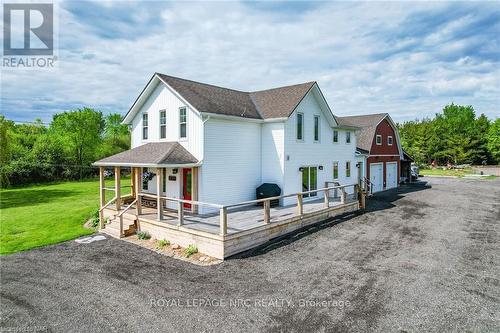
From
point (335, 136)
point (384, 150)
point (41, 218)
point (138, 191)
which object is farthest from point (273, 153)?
point (384, 150)

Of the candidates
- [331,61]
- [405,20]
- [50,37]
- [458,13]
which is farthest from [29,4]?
[458,13]

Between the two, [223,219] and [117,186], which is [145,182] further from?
[223,219]

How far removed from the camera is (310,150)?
17891 mm

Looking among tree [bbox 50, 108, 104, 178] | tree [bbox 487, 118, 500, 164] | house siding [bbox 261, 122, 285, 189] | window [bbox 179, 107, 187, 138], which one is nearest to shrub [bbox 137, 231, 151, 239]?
window [bbox 179, 107, 187, 138]

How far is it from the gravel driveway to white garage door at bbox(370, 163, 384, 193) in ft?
42.4

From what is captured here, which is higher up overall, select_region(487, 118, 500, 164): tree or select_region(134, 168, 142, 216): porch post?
select_region(487, 118, 500, 164): tree

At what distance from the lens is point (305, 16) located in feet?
40.8

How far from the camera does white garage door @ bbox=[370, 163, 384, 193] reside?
25602 millimetres

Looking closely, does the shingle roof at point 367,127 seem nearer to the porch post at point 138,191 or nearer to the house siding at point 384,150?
the house siding at point 384,150

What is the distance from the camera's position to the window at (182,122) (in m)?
14.7

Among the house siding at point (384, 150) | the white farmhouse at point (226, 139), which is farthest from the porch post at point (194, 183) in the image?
the house siding at point (384, 150)

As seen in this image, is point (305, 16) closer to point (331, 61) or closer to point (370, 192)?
point (331, 61)

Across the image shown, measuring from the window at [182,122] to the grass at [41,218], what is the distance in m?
6.60

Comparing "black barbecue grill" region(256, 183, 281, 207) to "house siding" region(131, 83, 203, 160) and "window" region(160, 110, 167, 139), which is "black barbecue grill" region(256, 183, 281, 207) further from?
"window" region(160, 110, 167, 139)
